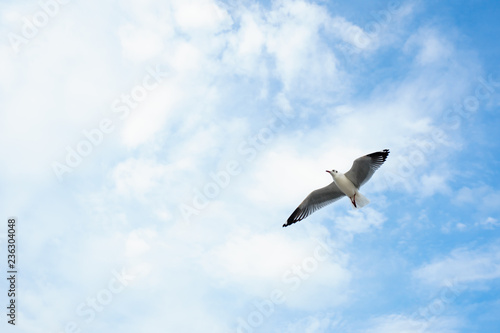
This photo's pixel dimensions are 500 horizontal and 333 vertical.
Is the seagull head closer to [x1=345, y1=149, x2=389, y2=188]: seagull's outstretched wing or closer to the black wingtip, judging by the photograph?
[x1=345, y1=149, x2=389, y2=188]: seagull's outstretched wing

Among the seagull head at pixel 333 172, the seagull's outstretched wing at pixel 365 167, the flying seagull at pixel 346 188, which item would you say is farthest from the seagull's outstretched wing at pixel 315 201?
the seagull's outstretched wing at pixel 365 167

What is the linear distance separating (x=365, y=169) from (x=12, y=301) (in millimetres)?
9264

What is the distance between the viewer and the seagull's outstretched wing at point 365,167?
1124 centimetres

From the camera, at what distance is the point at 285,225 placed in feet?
42.5

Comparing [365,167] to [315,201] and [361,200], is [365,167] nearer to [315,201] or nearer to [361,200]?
[361,200]

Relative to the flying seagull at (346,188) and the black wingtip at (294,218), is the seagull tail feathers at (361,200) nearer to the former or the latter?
the flying seagull at (346,188)

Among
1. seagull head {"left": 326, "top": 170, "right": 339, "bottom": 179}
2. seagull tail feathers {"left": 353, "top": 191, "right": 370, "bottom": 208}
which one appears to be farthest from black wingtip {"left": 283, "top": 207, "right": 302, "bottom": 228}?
seagull tail feathers {"left": 353, "top": 191, "right": 370, "bottom": 208}

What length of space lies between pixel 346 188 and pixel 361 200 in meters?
0.49

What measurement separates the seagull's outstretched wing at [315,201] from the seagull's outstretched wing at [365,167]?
28.2 inches

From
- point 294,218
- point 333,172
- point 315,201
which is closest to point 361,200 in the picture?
point 333,172

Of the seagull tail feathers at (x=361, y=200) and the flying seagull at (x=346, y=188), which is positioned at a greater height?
the flying seagull at (x=346, y=188)

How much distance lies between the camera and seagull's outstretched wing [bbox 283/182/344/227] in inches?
491

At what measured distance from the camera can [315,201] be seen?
41.8 ft

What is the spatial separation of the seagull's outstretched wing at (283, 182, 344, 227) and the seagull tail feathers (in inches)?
31.7
